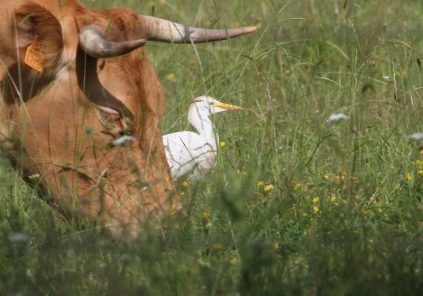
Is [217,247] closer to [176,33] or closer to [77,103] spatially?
[77,103]

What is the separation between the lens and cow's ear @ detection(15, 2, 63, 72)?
563 centimetres

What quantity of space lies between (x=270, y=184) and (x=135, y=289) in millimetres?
2029

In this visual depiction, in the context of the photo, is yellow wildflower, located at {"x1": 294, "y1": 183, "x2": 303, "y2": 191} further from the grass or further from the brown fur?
the brown fur

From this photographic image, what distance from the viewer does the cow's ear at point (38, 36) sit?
5629 millimetres

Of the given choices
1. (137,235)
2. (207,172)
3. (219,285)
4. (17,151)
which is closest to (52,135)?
(17,151)

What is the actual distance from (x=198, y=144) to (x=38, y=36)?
1720mm

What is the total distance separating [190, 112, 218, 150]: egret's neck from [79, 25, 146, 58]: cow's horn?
5.59 ft

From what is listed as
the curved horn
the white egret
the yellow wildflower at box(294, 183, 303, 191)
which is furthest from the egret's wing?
the yellow wildflower at box(294, 183, 303, 191)

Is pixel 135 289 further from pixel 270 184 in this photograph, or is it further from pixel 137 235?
pixel 270 184

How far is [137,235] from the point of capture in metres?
4.66

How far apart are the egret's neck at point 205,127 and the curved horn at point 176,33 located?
112cm

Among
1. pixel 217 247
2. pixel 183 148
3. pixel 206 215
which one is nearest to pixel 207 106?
pixel 183 148

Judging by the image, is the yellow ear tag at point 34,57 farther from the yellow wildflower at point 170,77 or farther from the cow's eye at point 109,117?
the yellow wildflower at point 170,77

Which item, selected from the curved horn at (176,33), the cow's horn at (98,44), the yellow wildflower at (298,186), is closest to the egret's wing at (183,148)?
the curved horn at (176,33)
